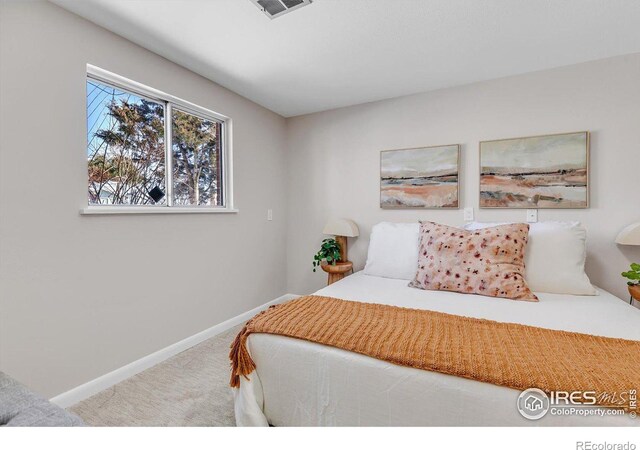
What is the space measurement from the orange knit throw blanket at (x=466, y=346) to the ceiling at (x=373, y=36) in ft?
5.68

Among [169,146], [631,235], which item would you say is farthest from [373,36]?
[631,235]

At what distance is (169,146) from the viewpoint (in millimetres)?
2342

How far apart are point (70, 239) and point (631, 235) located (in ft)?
11.9

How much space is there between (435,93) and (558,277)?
Result: 73.8 inches

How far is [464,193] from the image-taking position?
270cm

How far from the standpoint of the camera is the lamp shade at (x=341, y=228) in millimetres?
2996

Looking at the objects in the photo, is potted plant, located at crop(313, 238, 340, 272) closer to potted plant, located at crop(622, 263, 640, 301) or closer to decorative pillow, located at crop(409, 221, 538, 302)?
decorative pillow, located at crop(409, 221, 538, 302)

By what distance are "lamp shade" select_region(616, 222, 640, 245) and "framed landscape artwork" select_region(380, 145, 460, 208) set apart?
43.9 inches

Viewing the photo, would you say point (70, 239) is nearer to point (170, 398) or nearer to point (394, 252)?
point (170, 398)

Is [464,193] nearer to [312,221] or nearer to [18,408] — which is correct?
[312,221]

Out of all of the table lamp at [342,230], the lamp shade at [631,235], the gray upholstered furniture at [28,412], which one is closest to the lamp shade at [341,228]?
the table lamp at [342,230]

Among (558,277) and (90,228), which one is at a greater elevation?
(90,228)

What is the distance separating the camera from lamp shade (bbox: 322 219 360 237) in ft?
9.83

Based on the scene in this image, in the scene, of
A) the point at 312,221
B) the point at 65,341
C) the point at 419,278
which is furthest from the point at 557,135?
the point at 65,341
